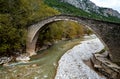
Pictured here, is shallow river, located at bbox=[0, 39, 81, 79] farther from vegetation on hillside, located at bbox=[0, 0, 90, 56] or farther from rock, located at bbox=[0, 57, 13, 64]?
vegetation on hillside, located at bbox=[0, 0, 90, 56]

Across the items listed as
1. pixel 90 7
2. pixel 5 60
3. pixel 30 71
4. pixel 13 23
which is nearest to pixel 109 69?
pixel 30 71

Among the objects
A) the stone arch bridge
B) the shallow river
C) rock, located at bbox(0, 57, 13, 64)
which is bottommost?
the shallow river

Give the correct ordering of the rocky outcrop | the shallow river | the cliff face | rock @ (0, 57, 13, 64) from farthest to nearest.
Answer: the cliff face, rock @ (0, 57, 13, 64), the shallow river, the rocky outcrop

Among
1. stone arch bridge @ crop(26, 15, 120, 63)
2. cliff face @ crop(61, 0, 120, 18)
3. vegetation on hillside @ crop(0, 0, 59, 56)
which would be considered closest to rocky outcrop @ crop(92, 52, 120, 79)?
stone arch bridge @ crop(26, 15, 120, 63)

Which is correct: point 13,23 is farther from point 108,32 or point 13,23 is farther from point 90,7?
point 90,7

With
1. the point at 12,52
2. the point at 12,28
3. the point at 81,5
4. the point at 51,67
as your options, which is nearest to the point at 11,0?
the point at 12,28

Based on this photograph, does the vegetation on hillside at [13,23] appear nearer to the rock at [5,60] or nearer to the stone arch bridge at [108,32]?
the rock at [5,60]

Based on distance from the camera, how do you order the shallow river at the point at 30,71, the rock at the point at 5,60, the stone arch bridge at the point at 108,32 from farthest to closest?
the rock at the point at 5,60
the stone arch bridge at the point at 108,32
the shallow river at the point at 30,71

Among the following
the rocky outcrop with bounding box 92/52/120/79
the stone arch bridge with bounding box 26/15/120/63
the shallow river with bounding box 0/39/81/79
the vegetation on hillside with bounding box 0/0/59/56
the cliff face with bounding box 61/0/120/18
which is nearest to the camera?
the rocky outcrop with bounding box 92/52/120/79

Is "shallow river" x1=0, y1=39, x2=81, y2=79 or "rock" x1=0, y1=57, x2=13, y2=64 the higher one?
"rock" x1=0, y1=57, x2=13, y2=64

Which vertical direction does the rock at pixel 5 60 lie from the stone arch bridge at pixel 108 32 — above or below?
below

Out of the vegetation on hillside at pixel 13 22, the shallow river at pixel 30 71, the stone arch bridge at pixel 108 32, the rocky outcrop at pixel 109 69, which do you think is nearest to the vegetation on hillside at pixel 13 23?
the vegetation on hillside at pixel 13 22

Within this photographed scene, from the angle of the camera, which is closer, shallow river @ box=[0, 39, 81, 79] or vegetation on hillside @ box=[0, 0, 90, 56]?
shallow river @ box=[0, 39, 81, 79]

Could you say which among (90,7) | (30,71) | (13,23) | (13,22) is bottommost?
(30,71)
